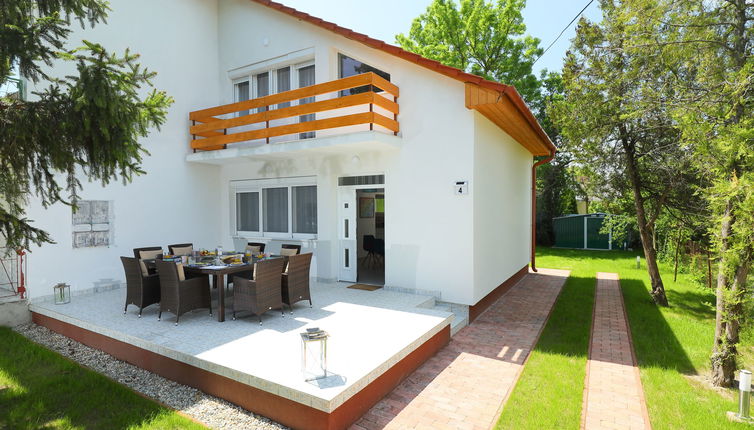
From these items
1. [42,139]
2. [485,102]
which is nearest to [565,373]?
[485,102]

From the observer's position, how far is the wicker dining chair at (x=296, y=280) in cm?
658

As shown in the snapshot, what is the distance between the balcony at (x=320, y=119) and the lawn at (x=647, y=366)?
4753 millimetres

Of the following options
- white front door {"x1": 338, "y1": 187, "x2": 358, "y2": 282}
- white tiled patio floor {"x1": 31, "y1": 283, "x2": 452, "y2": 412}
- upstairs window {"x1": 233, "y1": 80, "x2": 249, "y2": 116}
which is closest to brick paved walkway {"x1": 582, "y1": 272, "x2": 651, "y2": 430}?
white tiled patio floor {"x1": 31, "y1": 283, "x2": 452, "y2": 412}

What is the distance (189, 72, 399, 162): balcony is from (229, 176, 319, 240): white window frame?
1.08m

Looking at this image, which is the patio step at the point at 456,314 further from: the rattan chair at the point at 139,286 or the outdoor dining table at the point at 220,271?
the rattan chair at the point at 139,286

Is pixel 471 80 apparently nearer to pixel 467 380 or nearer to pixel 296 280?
pixel 296 280

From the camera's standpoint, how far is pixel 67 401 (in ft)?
14.8

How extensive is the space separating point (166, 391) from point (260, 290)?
5.93ft

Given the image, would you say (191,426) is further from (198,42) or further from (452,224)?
(198,42)

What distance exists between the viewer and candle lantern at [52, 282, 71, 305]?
7.49 m

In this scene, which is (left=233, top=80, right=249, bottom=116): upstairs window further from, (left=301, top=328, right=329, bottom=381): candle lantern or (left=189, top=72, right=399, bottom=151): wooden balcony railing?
(left=301, top=328, right=329, bottom=381): candle lantern

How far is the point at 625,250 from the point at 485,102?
17.6 m

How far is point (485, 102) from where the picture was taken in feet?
22.2

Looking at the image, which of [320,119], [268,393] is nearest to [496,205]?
[320,119]
